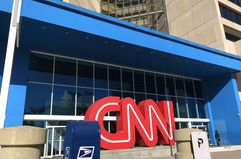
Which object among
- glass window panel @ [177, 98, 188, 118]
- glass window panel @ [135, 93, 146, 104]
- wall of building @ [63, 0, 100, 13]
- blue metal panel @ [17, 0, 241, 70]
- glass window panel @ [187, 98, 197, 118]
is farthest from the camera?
wall of building @ [63, 0, 100, 13]

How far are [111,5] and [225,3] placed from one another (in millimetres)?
17400

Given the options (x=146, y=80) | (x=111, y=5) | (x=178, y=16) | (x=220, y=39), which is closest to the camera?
(x=146, y=80)

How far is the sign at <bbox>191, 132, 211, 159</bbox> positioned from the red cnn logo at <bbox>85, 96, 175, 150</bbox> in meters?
9.46

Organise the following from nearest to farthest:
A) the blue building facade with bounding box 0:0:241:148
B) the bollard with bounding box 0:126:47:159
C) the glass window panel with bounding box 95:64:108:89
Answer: the bollard with bounding box 0:126:47:159
the blue building facade with bounding box 0:0:241:148
the glass window panel with bounding box 95:64:108:89

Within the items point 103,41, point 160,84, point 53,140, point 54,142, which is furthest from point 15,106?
point 160,84

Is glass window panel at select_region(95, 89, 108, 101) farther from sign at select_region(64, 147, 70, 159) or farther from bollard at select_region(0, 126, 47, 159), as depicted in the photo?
bollard at select_region(0, 126, 47, 159)

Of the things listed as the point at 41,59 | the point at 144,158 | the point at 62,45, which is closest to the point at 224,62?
the point at 144,158

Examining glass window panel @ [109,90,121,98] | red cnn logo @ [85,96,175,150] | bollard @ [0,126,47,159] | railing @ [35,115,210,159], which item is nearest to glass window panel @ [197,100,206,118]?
red cnn logo @ [85,96,175,150]

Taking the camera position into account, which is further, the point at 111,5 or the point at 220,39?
the point at 111,5

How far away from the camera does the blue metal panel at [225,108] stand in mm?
22469

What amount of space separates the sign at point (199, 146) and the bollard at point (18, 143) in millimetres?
3680

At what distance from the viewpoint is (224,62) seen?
2103 cm

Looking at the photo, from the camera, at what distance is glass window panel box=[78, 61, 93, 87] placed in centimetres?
1722

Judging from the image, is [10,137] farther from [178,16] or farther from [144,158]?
[178,16]
